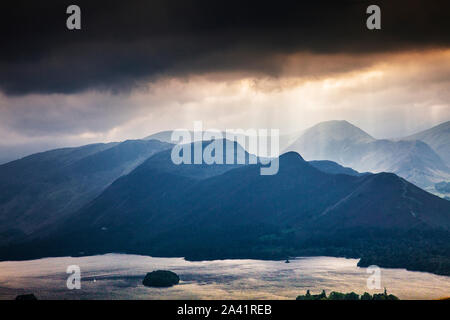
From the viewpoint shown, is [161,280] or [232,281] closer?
[161,280]

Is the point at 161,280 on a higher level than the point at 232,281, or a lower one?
higher

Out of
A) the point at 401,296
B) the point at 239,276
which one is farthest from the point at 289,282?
the point at 401,296

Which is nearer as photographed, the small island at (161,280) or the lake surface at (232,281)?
the lake surface at (232,281)
